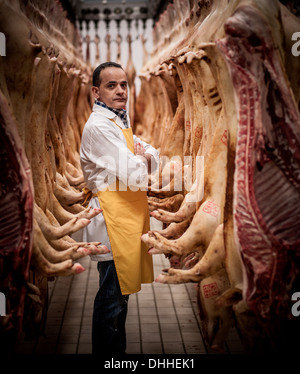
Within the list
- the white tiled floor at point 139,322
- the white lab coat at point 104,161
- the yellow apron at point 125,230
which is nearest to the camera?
the white lab coat at point 104,161

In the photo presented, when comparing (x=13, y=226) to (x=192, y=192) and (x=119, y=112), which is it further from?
(x=192, y=192)

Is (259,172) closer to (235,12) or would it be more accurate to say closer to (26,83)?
(235,12)

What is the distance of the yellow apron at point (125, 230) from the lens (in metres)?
2.41

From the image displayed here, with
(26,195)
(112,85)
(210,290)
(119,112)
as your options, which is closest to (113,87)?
(112,85)

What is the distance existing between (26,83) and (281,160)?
1206 millimetres

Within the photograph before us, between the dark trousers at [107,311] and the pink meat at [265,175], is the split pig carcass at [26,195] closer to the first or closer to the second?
the dark trousers at [107,311]

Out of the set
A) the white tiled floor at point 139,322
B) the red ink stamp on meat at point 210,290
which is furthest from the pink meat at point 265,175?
the white tiled floor at point 139,322

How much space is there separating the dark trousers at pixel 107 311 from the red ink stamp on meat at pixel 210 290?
55cm

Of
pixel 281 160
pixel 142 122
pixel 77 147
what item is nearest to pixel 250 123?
pixel 281 160

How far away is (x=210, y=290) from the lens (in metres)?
2.17

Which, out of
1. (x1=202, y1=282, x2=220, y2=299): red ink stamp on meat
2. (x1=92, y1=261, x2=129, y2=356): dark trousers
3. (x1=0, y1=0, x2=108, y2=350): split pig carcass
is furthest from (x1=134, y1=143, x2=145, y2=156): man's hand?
(x1=202, y1=282, x2=220, y2=299): red ink stamp on meat

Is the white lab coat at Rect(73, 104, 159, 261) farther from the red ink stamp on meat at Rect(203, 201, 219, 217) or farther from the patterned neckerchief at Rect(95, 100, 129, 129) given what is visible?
the red ink stamp on meat at Rect(203, 201, 219, 217)

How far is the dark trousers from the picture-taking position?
8.16ft

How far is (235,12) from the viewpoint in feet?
6.10
